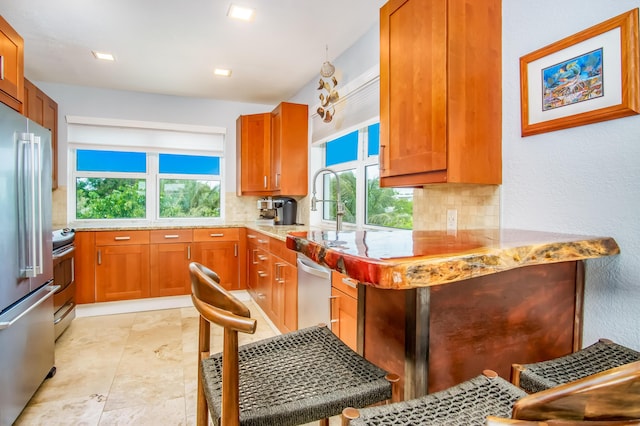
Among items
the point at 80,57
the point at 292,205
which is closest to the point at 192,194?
the point at 292,205

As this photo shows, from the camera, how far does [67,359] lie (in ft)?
8.60

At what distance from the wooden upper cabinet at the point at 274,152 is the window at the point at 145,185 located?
1.57 feet

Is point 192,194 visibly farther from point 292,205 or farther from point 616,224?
point 616,224

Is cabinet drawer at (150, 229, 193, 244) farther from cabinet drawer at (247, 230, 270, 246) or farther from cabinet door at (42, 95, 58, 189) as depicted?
cabinet door at (42, 95, 58, 189)

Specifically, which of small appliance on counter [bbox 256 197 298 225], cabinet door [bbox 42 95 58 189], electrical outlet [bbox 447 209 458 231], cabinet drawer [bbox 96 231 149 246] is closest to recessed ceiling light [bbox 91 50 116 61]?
cabinet door [bbox 42 95 58 189]

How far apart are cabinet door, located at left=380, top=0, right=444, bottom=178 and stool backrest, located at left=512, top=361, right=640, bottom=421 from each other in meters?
1.07

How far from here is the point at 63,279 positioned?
3094mm

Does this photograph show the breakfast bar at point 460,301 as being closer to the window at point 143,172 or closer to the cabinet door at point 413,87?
the cabinet door at point 413,87

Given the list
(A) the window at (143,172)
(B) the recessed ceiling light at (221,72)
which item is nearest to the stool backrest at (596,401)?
(B) the recessed ceiling light at (221,72)

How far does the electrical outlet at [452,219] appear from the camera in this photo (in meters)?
1.80

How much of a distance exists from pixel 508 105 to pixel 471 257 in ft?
3.46

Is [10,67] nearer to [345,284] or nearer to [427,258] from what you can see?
[345,284]

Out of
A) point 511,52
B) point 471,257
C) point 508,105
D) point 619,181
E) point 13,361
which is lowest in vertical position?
point 13,361

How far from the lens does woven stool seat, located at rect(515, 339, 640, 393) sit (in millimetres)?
878
